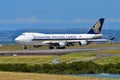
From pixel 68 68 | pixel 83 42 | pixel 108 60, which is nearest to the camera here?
pixel 68 68

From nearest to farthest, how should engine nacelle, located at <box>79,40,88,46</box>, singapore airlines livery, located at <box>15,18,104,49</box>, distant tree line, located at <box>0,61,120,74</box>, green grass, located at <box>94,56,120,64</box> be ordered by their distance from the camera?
1. distant tree line, located at <box>0,61,120,74</box>
2. green grass, located at <box>94,56,120,64</box>
3. singapore airlines livery, located at <box>15,18,104,49</box>
4. engine nacelle, located at <box>79,40,88,46</box>

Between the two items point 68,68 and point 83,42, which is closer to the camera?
point 68,68

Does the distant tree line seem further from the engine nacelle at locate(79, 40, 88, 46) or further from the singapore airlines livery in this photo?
the engine nacelle at locate(79, 40, 88, 46)

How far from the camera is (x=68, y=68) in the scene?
6062cm

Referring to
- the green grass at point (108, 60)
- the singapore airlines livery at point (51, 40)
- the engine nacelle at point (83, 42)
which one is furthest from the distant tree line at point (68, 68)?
the engine nacelle at point (83, 42)

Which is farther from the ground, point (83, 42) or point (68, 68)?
point (83, 42)

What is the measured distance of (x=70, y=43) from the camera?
12144 centimetres

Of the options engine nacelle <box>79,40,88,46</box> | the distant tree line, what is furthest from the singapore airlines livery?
the distant tree line

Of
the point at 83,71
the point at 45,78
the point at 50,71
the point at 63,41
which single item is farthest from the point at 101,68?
the point at 63,41

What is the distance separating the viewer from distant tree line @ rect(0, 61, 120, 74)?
59.2m

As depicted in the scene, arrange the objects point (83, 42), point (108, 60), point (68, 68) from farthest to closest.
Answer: point (83, 42) < point (108, 60) < point (68, 68)

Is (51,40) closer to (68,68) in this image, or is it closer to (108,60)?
(108,60)

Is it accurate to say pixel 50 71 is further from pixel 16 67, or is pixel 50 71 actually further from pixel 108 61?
pixel 108 61

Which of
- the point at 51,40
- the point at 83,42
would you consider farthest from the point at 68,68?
the point at 83,42
